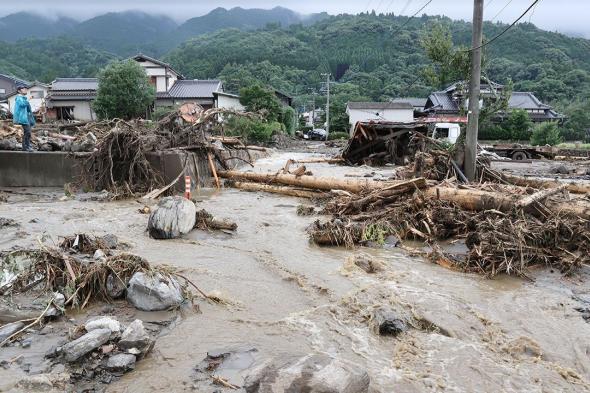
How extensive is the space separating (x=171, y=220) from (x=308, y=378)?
17.9 ft

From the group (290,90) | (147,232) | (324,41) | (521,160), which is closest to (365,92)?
(290,90)

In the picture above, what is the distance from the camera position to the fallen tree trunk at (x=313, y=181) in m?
11.1

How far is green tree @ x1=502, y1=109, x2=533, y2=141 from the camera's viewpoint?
121 ft

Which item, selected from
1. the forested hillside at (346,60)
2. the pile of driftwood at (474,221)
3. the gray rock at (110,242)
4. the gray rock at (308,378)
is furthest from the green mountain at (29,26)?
the gray rock at (308,378)

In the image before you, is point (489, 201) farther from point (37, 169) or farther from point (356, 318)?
point (37, 169)

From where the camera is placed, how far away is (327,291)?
5.87 m

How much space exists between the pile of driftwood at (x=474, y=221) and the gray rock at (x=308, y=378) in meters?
4.10

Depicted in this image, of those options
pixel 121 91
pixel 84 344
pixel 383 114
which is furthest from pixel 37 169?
pixel 383 114

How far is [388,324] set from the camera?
15.7 feet

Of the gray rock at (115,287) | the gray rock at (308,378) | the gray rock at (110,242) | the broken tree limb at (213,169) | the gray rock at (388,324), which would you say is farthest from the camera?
the broken tree limb at (213,169)

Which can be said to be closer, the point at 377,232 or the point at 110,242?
the point at 110,242

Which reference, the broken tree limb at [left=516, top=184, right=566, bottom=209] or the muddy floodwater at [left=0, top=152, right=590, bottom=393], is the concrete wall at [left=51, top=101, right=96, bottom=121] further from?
the broken tree limb at [left=516, top=184, right=566, bottom=209]

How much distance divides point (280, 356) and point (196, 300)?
1.60 metres

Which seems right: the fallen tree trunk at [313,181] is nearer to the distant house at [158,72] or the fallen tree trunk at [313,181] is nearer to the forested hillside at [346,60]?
the forested hillside at [346,60]
